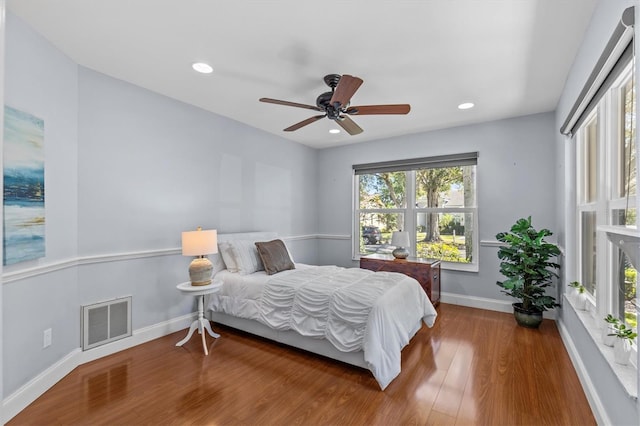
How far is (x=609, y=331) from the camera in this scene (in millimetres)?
1883

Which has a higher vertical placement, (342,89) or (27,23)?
(27,23)

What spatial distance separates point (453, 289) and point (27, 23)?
5168mm

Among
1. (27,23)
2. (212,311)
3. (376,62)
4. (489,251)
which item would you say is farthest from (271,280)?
(489,251)

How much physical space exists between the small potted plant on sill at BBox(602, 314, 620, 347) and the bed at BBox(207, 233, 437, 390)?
4.27ft

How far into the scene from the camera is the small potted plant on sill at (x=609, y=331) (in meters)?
1.79

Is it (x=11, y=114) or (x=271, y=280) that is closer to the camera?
(x=11, y=114)

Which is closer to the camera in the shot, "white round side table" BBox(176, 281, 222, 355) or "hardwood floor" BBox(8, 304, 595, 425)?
"hardwood floor" BBox(8, 304, 595, 425)

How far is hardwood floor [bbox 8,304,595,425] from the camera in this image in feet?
A: 6.54

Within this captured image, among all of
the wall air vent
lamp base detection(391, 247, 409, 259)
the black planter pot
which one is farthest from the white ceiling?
the black planter pot

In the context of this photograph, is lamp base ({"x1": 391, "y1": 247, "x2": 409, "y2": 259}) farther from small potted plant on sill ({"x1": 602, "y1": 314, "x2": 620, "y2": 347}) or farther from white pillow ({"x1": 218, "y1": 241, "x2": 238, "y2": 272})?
small potted plant on sill ({"x1": 602, "y1": 314, "x2": 620, "y2": 347})

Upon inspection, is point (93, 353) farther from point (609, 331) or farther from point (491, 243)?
point (491, 243)

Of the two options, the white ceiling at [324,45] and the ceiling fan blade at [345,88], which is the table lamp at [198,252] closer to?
the white ceiling at [324,45]

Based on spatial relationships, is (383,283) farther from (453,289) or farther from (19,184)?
(19,184)

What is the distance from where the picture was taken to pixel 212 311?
11.5ft
